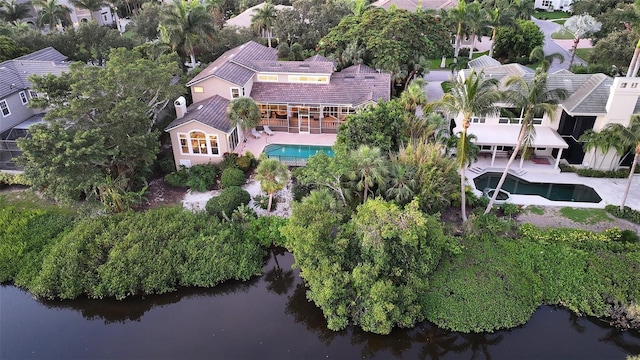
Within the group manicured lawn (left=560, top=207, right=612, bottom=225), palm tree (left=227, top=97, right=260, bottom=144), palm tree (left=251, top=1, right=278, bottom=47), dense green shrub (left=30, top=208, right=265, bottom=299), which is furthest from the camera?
palm tree (left=251, top=1, right=278, bottom=47)

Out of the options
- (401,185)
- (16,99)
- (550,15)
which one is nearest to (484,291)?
(401,185)

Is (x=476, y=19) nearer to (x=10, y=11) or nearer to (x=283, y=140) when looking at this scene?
(x=283, y=140)

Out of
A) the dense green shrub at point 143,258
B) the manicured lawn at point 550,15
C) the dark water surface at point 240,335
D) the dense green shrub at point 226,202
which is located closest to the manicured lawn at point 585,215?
the dark water surface at point 240,335

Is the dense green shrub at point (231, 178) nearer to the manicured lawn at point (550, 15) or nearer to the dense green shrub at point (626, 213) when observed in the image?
the dense green shrub at point (626, 213)

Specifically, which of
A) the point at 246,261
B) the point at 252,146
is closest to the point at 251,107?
the point at 252,146

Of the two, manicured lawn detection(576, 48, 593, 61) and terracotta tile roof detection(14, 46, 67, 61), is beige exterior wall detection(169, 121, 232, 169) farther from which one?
manicured lawn detection(576, 48, 593, 61)

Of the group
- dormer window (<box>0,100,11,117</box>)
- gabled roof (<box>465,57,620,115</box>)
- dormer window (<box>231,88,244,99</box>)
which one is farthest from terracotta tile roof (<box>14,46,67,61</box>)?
gabled roof (<box>465,57,620,115</box>)

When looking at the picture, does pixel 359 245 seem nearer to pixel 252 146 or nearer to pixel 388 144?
pixel 388 144
